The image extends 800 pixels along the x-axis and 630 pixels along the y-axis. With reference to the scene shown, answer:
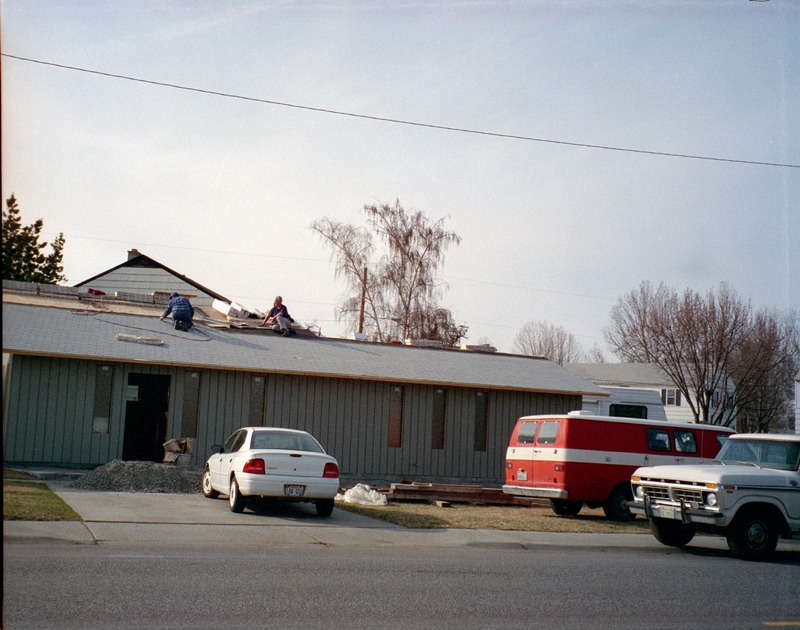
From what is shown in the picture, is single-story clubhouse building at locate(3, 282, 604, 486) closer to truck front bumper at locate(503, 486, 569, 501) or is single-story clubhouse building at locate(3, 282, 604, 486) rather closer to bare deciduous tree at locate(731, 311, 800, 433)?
truck front bumper at locate(503, 486, 569, 501)

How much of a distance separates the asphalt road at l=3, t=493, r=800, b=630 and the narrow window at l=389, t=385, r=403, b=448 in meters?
9.95

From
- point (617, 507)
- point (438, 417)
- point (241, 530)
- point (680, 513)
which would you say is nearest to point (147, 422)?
point (438, 417)

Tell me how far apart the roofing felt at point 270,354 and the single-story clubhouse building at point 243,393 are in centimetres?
6

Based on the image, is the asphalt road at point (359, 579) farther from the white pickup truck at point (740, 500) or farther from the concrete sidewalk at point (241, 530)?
the white pickup truck at point (740, 500)

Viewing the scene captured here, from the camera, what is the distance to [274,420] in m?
22.4

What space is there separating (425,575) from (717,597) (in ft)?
10.7

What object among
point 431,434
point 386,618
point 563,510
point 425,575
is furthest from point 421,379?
point 386,618

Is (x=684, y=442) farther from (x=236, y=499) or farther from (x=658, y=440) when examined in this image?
(x=236, y=499)

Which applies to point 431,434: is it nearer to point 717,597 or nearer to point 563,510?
point 563,510

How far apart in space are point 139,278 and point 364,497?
28.3m

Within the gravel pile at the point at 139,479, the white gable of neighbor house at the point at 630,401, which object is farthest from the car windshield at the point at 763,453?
the white gable of neighbor house at the point at 630,401

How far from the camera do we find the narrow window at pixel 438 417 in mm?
24406

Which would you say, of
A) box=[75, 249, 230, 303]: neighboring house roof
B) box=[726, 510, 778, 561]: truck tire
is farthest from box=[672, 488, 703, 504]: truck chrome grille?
box=[75, 249, 230, 303]: neighboring house roof

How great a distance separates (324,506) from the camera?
14.8 meters
